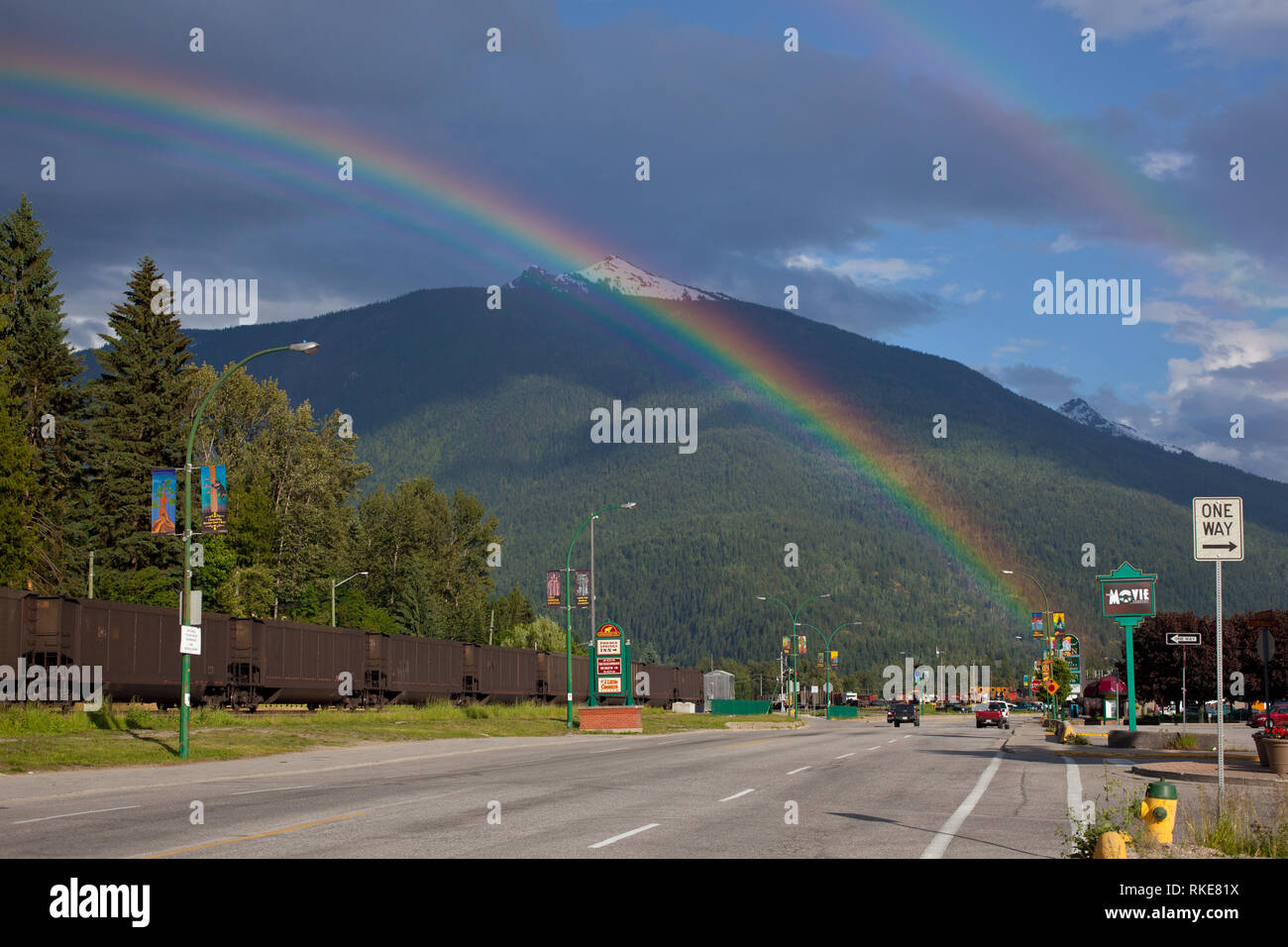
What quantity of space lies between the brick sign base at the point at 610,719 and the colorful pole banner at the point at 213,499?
955 inches

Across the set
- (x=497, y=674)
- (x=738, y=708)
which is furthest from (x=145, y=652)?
(x=738, y=708)

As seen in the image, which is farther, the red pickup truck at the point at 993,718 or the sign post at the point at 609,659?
the red pickup truck at the point at 993,718

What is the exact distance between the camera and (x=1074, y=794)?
67.3ft

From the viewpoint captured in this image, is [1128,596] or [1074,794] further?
[1128,596]

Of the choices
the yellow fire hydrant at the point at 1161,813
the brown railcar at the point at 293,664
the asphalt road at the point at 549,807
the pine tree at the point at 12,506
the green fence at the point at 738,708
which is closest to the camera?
the yellow fire hydrant at the point at 1161,813

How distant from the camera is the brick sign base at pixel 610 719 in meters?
52.2

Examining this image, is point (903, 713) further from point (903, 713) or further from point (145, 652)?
point (145, 652)

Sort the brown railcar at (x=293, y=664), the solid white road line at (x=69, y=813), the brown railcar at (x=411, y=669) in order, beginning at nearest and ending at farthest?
the solid white road line at (x=69, y=813) < the brown railcar at (x=293, y=664) < the brown railcar at (x=411, y=669)

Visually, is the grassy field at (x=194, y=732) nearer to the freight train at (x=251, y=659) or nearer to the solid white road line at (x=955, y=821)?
the freight train at (x=251, y=659)

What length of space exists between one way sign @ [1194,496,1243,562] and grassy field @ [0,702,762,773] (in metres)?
21.6

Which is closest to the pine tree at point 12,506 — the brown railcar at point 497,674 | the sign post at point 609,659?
the brown railcar at point 497,674

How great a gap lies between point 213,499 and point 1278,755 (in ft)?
85.1

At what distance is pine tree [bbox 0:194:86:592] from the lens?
6656 cm
